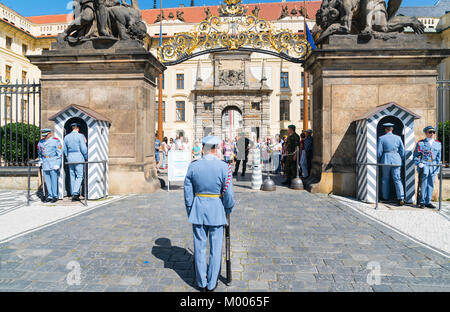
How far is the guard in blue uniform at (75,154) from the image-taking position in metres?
8.28

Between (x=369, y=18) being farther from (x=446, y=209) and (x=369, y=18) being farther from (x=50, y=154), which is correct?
(x=50, y=154)

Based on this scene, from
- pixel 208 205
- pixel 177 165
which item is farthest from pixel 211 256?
pixel 177 165

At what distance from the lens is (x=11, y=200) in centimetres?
848

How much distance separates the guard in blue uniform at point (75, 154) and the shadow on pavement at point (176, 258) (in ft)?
13.8

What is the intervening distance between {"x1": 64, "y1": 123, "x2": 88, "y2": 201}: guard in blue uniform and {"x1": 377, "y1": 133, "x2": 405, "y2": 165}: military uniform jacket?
7.58 m

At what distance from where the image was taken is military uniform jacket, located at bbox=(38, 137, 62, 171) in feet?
26.8

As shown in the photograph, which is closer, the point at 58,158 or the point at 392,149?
the point at 392,149

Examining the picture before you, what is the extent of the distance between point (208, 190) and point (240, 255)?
4.56 ft

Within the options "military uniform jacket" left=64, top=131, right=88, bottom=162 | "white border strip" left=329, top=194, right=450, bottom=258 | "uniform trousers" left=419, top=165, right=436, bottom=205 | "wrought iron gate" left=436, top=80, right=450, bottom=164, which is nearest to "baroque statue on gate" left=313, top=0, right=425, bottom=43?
"wrought iron gate" left=436, top=80, right=450, bottom=164

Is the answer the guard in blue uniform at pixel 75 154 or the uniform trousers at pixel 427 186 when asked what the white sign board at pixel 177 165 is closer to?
the guard in blue uniform at pixel 75 154

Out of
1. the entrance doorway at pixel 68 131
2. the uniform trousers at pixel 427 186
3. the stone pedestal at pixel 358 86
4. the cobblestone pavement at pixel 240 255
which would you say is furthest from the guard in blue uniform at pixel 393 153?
the entrance doorway at pixel 68 131
